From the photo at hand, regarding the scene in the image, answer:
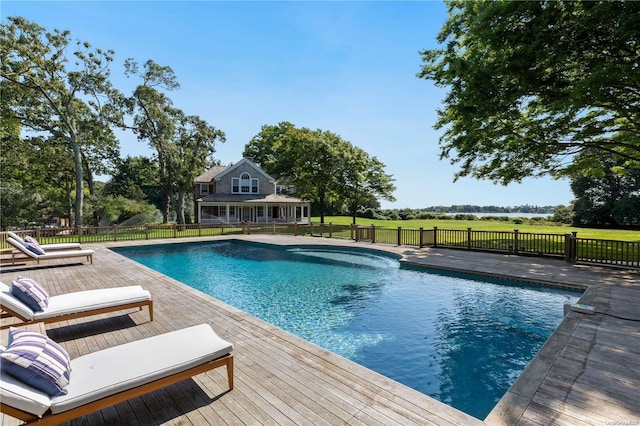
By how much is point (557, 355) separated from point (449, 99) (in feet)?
39.0

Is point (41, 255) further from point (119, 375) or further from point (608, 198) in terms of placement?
point (608, 198)

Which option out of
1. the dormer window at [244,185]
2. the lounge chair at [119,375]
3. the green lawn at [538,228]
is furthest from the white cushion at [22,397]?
the dormer window at [244,185]

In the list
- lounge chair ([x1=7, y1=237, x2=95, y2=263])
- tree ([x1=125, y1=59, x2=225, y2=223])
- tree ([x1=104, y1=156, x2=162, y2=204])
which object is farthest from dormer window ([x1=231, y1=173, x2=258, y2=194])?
lounge chair ([x1=7, y1=237, x2=95, y2=263])

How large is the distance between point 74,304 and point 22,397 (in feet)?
9.66

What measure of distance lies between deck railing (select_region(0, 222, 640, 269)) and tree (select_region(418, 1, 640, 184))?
3737 millimetres

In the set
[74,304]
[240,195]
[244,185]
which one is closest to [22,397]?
[74,304]

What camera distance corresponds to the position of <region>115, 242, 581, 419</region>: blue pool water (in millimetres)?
4504

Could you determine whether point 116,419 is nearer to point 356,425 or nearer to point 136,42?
point 356,425

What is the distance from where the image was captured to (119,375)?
260cm

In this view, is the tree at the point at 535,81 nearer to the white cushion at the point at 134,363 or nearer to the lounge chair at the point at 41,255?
the white cushion at the point at 134,363

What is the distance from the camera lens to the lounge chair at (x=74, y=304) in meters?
4.06

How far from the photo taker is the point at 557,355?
12.9 ft

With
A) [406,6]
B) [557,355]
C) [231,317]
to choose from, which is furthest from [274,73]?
[557,355]

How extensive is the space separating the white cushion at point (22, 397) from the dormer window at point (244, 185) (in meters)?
28.8
